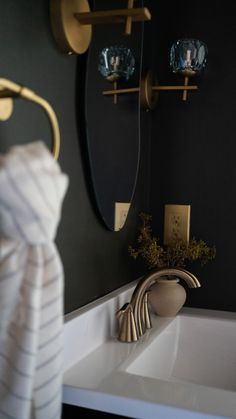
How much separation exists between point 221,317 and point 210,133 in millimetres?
586

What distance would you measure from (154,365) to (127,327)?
0.13 meters

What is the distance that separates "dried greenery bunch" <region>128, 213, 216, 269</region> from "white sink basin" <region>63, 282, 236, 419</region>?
13cm

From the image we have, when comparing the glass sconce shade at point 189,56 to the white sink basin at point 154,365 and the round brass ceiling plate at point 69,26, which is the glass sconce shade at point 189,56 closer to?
the round brass ceiling plate at point 69,26

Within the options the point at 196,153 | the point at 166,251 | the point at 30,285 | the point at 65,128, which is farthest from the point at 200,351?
the point at 30,285

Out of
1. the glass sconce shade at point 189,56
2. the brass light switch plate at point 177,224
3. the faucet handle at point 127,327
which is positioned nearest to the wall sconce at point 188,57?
the glass sconce shade at point 189,56

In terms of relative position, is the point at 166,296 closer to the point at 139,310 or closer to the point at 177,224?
the point at 139,310

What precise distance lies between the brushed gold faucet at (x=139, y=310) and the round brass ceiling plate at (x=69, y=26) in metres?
0.59

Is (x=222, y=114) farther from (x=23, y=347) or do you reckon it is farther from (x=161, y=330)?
(x=23, y=347)

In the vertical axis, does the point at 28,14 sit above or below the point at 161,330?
above

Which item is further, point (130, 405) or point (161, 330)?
point (161, 330)

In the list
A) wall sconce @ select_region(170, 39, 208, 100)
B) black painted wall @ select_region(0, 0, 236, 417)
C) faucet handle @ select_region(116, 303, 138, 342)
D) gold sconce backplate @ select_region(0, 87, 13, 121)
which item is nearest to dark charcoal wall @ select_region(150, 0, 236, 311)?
black painted wall @ select_region(0, 0, 236, 417)

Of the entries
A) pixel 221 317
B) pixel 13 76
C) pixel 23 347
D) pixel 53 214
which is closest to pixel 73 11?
pixel 13 76

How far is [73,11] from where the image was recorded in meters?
0.89

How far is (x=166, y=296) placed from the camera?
125 centimetres
